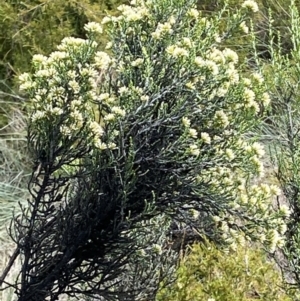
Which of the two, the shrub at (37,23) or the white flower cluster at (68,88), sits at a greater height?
the white flower cluster at (68,88)

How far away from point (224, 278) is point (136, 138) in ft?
3.97

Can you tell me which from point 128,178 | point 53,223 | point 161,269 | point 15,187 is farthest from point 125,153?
point 15,187

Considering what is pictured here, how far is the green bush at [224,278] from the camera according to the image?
2.93 m

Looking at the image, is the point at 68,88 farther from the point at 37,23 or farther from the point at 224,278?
the point at 37,23

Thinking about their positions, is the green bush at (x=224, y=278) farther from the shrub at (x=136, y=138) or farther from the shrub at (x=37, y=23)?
the shrub at (x=37, y=23)

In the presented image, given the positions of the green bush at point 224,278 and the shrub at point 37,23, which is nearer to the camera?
the green bush at point 224,278

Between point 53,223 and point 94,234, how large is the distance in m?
0.14

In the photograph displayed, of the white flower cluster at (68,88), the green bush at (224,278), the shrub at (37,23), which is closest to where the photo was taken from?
the white flower cluster at (68,88)

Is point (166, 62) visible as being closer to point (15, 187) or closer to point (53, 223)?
point (53, 223)

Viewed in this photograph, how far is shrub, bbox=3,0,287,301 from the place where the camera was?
6.44 ft

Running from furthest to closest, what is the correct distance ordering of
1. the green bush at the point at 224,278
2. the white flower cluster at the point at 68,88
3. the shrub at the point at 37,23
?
the shrub at the point at 37,23
the green bush at the point at 224,278
the white flower cluster at the point at 68,88

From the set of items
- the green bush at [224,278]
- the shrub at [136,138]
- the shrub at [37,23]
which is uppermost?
the shrub at [136,138]

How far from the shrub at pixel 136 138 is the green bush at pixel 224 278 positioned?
75 cm

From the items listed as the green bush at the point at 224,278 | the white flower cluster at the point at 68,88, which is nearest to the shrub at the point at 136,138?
the white flower cluster at the point at 68,88
